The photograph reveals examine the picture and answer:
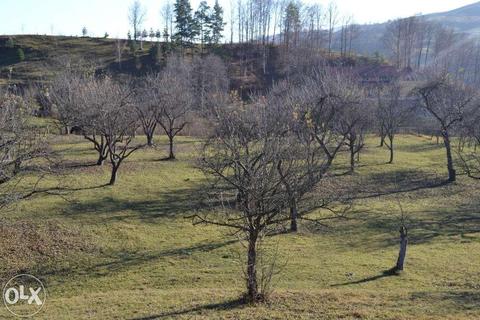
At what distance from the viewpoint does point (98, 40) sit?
95750 millimetres

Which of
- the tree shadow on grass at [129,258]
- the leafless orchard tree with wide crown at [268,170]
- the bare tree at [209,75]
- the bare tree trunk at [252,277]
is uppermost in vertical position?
the bare tree at [209,75]

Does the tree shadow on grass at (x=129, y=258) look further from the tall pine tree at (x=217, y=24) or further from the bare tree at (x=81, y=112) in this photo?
the tall pine tree at (x=217, y=24)

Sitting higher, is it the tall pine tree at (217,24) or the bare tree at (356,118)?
the tall pine tree at (217,24)

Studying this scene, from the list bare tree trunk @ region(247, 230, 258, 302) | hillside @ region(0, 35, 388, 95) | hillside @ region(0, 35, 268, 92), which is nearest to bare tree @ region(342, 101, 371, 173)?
bare tree trunk @ region(247, 230, 258, 302)

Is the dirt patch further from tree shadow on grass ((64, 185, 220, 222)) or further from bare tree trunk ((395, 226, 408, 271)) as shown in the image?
bare tree trunk ((395, 226, 408, 271))

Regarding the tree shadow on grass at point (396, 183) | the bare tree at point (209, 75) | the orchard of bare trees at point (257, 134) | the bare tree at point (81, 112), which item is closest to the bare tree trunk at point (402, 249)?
the orchard of bare trees at point (257, 134)

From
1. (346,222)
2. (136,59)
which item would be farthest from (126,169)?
(136,59)

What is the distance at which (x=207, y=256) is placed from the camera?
19578mm

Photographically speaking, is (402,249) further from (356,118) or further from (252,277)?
(356,118)

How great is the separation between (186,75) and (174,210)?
37.9 meters

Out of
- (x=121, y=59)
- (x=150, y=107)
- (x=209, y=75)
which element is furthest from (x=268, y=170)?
(x=121, y=59)

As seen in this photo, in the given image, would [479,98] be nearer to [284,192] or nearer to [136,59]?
[284,192]

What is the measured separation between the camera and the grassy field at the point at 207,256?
13.0 meters

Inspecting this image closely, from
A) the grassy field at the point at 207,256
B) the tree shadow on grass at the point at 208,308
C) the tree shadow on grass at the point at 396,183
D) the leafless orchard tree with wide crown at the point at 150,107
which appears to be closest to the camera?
the tree shadow on grass at the point at 208,308
